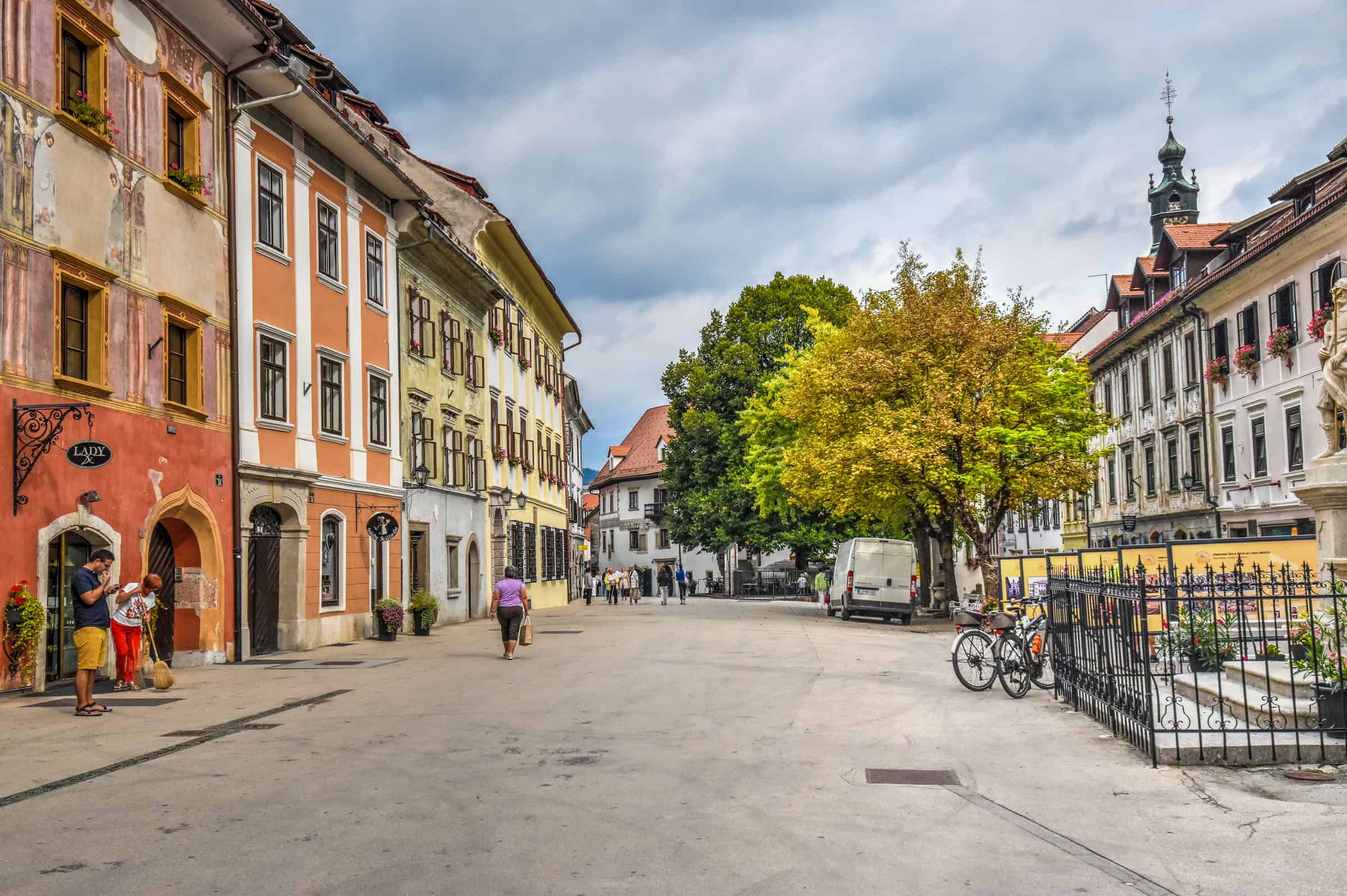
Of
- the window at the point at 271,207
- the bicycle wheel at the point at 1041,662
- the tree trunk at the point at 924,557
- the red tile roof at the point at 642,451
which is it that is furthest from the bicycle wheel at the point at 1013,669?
the red tile roof at the point at 642,451

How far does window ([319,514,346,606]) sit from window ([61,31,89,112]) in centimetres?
957

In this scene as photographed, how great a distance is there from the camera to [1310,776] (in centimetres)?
873

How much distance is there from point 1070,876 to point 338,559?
2039 cm

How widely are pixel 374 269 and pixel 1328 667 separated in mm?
22587

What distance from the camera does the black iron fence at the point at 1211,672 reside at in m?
9.40

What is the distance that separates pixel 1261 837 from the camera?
699cm

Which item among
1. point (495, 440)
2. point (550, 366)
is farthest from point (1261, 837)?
point (550, 366)

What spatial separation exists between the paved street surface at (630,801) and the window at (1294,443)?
21.1 m

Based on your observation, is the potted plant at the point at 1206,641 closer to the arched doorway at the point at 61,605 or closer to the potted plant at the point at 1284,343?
the arched doorway at the point at 61,605

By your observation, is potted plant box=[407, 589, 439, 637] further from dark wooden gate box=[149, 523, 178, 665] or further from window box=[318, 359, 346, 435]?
→ dark wooden gate box=[149, 523, 178, 665]

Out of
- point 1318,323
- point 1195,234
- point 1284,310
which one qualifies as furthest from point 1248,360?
point 1195,234

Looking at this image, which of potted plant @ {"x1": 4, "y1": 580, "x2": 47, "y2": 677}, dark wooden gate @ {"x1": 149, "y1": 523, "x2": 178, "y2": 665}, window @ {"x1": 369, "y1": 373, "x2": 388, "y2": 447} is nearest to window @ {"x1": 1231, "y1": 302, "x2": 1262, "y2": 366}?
window @ {"x1": 369, "y1": 373, "x2": 388, "y2": 447}

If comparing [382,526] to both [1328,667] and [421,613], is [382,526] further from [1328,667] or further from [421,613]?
[1328,667]

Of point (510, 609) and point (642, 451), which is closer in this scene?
point (510, 609)
